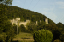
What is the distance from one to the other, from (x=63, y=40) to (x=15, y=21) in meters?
45.0

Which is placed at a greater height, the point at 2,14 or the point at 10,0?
the point at 10,0

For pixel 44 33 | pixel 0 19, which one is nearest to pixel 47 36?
pixel 44 33

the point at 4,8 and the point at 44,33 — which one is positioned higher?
the point at 4,8

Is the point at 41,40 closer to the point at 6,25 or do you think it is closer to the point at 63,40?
the point at 63,40

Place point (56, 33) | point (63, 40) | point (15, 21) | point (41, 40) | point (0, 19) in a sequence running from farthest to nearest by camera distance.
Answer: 1. point (15, 21)
2. point (56, 33)
3. point (63, 40)
4. point (41, 40)
5. point (0, 19)

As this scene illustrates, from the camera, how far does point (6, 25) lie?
15984 millimetres

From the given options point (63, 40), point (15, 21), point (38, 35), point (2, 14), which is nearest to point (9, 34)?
point (38, 35)

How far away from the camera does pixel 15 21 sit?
63.3 m

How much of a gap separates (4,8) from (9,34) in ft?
25.2

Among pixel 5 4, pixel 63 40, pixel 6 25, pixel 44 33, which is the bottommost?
pixel 63 40

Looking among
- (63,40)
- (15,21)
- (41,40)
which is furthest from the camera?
(15,21)

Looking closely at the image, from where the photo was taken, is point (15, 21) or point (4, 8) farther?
point (15, 21)

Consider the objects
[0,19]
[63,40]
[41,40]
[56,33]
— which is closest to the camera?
[0,19]

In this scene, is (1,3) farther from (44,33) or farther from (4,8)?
(44,33)
